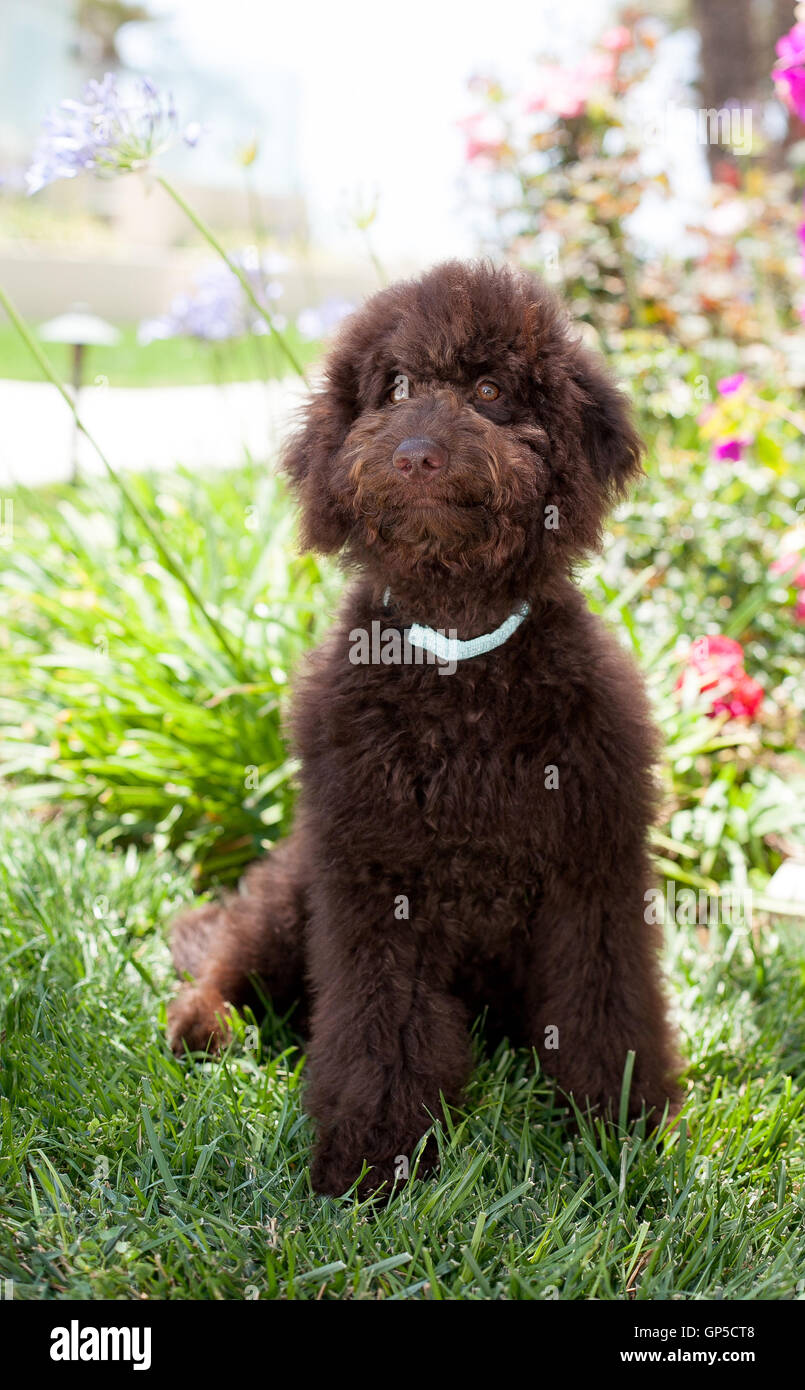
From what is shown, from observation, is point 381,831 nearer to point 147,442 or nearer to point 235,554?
point 235,554

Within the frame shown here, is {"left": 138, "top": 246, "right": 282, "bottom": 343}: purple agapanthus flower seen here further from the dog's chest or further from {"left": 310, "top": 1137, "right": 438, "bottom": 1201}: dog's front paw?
{"left": 310, "top": 1137, "right": 438, "bottom": 1201}: dog's front paw

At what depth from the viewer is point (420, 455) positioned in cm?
200

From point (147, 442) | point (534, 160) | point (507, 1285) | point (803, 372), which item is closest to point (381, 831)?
point (507, 1285)

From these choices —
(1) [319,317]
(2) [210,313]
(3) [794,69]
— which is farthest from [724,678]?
(2) [210,313]

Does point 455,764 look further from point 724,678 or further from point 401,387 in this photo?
point 724,678

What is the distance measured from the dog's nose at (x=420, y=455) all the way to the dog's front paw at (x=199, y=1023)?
1.48 m

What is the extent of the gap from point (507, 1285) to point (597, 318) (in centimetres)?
504

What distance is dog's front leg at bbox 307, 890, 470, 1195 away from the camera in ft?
7.61

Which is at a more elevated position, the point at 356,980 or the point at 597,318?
the point at 597,318

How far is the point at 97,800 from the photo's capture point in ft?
13.4

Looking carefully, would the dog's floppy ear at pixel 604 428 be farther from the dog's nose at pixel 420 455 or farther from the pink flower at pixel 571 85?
the pink flower at pixel 571 85

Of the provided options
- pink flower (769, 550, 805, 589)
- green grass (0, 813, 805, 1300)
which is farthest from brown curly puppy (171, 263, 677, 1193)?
pink flower (769, 550, 805, 589)

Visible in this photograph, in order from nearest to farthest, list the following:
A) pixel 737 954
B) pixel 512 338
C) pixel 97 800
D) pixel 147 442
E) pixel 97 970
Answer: pixel 512 338 → pixel 97 970 → pixel 737 954 → pixel 97 800 → pixel 147 442

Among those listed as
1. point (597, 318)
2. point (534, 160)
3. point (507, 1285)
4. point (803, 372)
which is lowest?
point (507, 1285)
